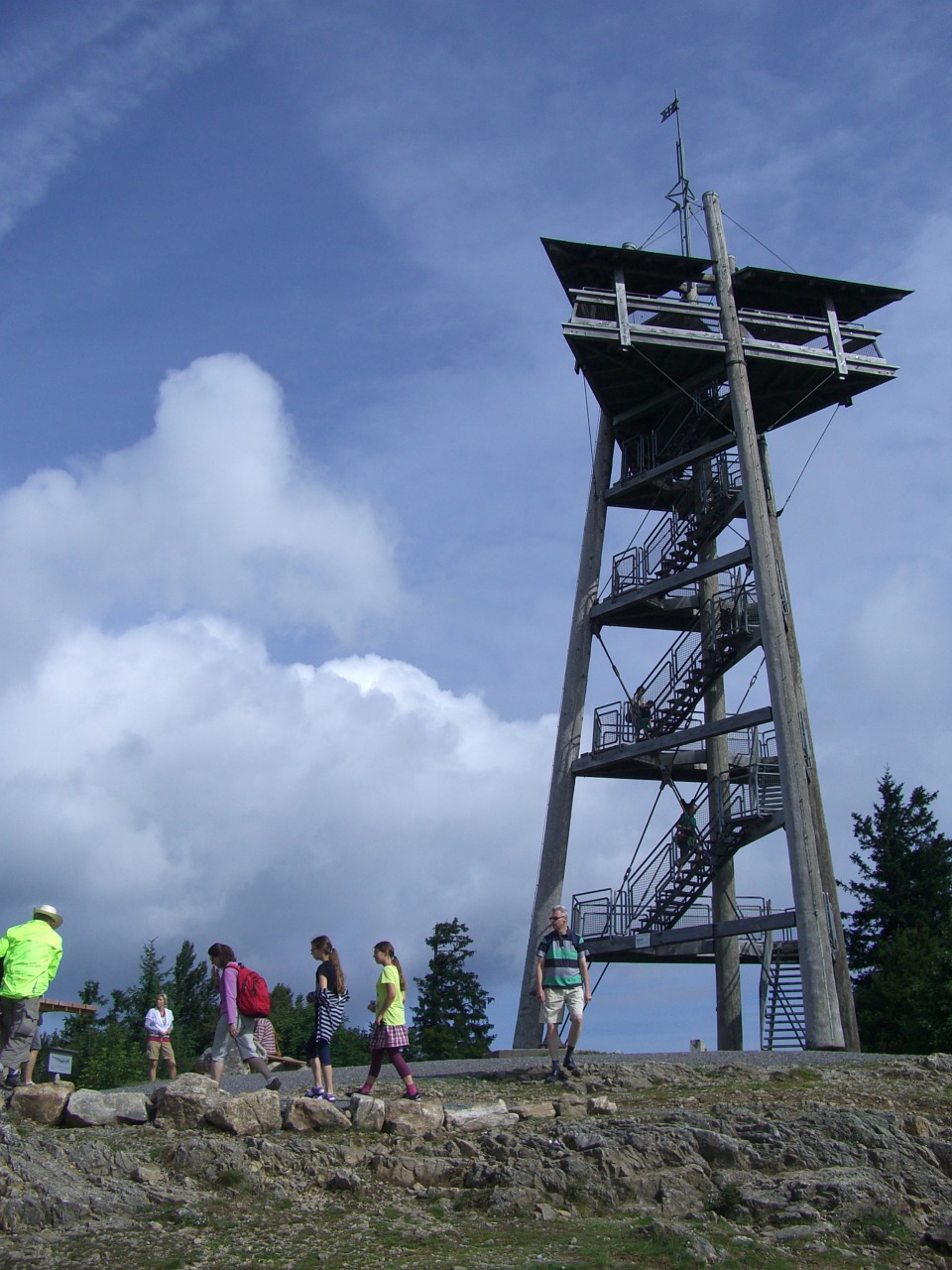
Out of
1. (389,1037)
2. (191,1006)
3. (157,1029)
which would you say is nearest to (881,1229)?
(389,1037)

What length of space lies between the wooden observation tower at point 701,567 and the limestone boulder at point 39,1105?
1493 cm

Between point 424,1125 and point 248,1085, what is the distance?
5189mm

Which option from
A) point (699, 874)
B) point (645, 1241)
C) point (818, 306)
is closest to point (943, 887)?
point (699, 874)

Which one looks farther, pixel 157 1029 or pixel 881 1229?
pixel 157 1029

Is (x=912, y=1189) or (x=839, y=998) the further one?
(x=839, y=998)

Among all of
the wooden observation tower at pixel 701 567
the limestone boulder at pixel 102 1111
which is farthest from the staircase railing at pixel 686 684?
the limestone boulder at pixel 102 1111

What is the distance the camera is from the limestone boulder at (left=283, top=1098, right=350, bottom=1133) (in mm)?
12172

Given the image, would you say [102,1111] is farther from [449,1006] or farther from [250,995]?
[449,1006]

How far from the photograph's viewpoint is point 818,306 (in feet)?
101

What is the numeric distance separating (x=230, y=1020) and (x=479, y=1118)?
2.91 m

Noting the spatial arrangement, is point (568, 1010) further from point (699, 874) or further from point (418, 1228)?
point (699, 874)

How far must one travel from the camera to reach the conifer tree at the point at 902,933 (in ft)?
102

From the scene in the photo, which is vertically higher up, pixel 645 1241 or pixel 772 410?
pixel 772 410

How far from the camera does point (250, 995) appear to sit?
1401 cm
